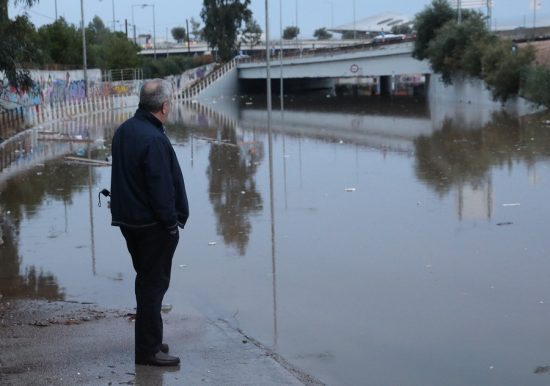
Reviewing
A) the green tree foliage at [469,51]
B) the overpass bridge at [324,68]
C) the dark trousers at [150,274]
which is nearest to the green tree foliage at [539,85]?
the green tree foliage at [469,51]

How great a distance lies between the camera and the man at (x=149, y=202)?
5730mm

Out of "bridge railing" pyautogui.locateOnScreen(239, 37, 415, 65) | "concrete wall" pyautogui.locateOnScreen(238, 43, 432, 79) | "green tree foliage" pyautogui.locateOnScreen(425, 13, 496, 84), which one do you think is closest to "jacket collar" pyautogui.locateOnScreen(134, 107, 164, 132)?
"green tree foliage" pyautogui.locateOnScreen(425, 13, 496, 84)

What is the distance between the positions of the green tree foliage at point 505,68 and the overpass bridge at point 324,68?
12.8m

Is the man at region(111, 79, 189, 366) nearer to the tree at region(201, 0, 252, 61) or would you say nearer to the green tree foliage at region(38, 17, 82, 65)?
the green tree foliage at region(38, 17, 82, 65)

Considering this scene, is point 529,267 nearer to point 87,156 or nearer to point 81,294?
point 81,294

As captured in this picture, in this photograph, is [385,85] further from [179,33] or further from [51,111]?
[179,33]

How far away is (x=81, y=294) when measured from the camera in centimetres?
885

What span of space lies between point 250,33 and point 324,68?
116 ft

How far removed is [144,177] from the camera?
5793mm

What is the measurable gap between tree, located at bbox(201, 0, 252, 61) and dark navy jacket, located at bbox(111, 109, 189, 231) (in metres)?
80.9

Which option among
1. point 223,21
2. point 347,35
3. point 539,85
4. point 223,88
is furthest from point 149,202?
point 347,35

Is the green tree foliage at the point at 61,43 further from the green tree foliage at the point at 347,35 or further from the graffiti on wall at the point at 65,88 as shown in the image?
the green tree foliage at the point at 347,35

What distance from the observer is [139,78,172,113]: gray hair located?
19.4 ft

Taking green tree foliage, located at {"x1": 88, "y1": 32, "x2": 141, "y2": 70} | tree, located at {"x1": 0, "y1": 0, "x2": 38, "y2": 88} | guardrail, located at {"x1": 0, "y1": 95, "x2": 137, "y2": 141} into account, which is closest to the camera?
tree, located at {"x1": 0, "y1": 0, "x2": 38, "y2": 88}
